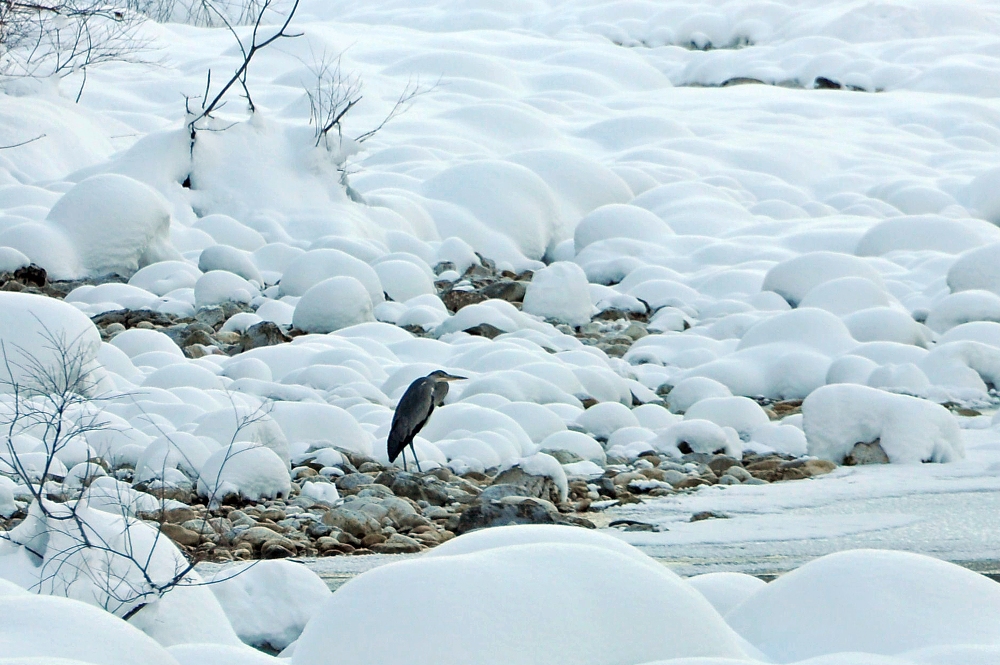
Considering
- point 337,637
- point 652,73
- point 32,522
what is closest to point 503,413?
point 32,522


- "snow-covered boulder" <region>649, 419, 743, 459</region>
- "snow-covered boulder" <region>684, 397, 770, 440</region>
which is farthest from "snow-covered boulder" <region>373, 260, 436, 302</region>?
"snow-covered boulder" <region>649, 419, 743, 459</region>

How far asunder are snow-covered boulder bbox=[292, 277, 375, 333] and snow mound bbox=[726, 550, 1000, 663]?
6.72 metres

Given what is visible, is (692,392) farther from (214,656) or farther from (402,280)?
(214,656)

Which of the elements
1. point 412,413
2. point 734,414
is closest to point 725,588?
point 412,413

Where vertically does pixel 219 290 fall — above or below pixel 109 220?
below

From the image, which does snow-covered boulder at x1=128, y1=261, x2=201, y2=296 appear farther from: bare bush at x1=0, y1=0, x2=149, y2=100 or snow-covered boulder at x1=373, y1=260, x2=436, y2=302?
bare bush at x1=0, y1=0, x2=149, y2=100

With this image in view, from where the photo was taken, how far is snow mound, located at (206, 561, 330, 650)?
10.2 feet

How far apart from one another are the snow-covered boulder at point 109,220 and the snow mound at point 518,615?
8696 millimetres

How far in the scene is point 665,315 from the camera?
10.3 m

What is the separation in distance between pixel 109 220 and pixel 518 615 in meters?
9.04

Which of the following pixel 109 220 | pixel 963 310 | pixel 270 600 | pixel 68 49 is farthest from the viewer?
pixel 68 49

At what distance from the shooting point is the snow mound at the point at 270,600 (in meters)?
3.10

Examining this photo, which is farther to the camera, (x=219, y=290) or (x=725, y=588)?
(x=219, y=290)

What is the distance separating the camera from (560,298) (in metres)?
10.1
